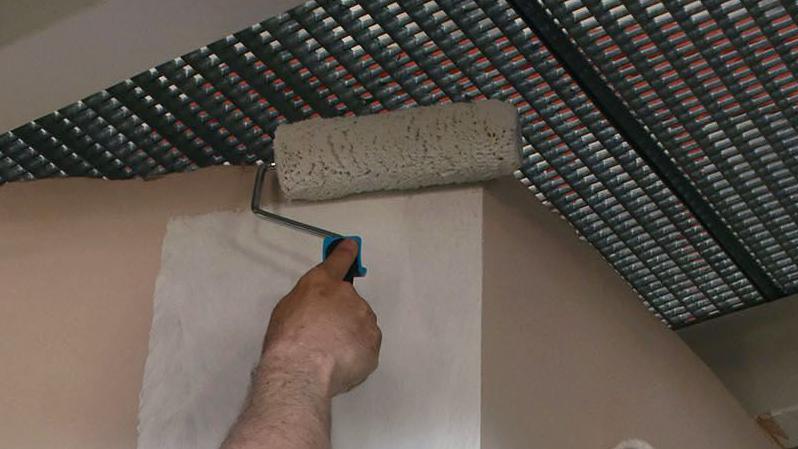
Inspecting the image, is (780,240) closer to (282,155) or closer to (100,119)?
(282,155)

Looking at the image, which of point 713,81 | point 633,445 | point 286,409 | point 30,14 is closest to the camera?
point 286,409

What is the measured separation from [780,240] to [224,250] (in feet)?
3.43

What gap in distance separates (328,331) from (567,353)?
1.30ft

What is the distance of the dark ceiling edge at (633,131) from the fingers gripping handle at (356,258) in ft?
1.30

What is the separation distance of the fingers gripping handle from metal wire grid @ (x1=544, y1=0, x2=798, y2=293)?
1.41 ft

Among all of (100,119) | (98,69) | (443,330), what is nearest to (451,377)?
(443,330)

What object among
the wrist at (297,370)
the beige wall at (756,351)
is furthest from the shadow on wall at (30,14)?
the beige wall at (756,351)

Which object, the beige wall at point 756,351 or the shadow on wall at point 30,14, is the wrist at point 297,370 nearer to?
the shadow on wall at point 30,14

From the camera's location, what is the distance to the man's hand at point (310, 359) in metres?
1.34

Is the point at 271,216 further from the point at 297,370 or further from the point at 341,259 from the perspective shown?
the point at 297,370

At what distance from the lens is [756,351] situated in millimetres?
2625

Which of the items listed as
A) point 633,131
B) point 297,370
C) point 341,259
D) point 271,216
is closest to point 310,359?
point 297,370

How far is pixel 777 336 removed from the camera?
257cm

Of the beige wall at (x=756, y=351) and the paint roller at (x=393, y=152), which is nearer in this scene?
the paint roller at (x=393, y=152)
